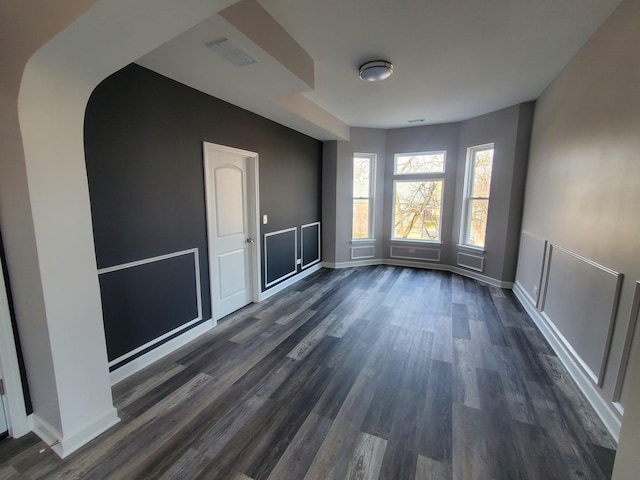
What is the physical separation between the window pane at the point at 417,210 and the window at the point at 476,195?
0.53 metres

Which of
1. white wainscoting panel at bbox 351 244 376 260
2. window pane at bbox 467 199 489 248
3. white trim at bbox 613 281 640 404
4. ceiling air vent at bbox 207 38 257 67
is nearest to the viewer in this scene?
white trim at bbox 613 281 640 404

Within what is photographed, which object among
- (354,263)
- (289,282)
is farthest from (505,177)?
(289,282)

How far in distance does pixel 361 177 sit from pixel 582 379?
14.5ft

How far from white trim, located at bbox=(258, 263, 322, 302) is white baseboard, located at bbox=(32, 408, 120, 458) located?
7.11 ft

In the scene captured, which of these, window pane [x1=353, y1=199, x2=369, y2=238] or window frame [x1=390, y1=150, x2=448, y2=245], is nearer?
window frame [x1=390, y1=150, x2=448, y2=245]

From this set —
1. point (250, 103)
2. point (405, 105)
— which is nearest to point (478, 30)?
point (405, 105)

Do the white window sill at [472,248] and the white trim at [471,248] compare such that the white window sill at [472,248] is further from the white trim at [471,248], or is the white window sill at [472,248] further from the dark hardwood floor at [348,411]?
the dark hardwood floor at [348,411]

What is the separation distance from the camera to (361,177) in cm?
567

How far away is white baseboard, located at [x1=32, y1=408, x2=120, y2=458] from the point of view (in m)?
1.59

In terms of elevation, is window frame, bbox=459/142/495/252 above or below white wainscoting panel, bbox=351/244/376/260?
above

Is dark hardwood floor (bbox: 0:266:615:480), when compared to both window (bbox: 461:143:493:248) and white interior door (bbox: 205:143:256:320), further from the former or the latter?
window (bbox: 461:143:493:248)

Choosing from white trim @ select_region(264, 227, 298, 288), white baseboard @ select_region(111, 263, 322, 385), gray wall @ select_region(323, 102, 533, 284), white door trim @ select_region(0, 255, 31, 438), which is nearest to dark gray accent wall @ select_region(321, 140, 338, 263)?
gray wall @ select_region(323, 102, 533, 284)

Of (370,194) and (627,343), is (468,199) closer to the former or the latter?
(370,194)

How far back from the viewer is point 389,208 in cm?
577
